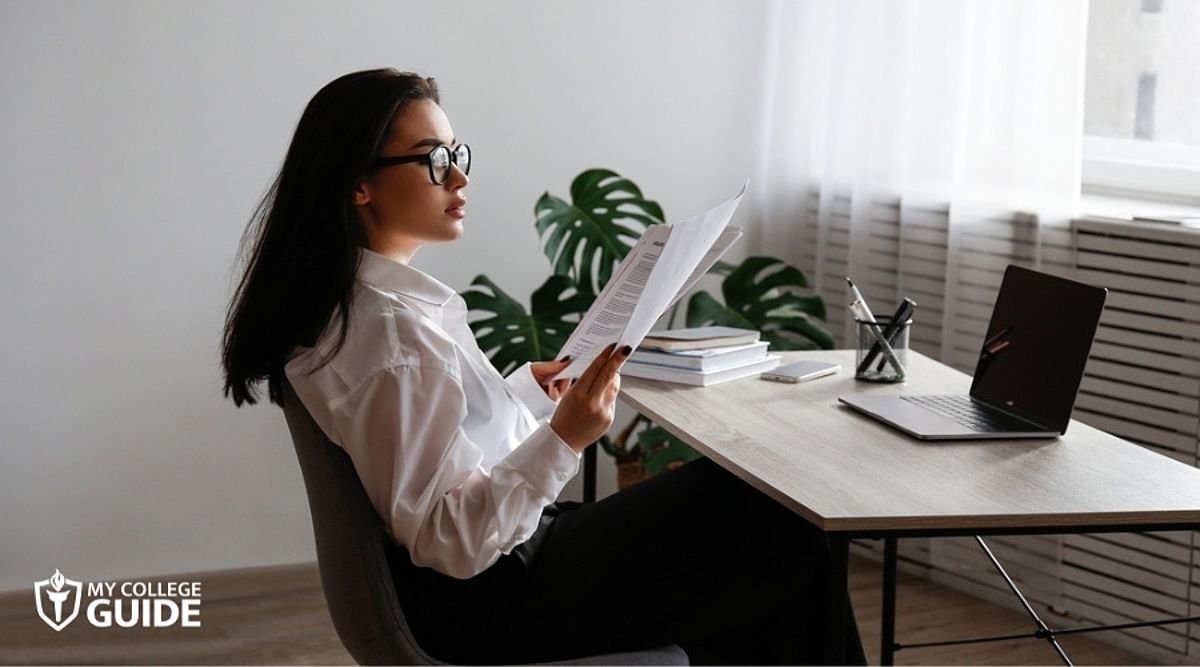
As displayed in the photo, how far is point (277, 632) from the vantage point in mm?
3256

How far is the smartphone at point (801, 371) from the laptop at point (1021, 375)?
0.18 m

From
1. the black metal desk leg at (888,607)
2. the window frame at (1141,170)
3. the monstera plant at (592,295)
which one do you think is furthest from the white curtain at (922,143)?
the black metal desk leg at (888,607)

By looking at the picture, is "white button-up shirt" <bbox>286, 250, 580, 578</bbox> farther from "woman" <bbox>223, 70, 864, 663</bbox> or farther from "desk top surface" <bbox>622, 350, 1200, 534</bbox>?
"desk top surface" <bbox>622, 350, 1200, 534</bbox>

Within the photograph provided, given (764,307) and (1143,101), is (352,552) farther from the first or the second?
(1143,101)

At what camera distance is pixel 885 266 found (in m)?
3.75

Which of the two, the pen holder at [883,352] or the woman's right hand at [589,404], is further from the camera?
the pen holder at [883,352]

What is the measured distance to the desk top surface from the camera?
169 cm

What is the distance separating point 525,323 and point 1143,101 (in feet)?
5.19

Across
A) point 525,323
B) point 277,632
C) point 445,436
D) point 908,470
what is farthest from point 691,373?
point 277,632

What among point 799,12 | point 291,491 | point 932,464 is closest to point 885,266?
point 799,12

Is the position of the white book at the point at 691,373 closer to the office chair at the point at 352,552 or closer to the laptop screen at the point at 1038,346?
the laptop screen at the point at 1038,346

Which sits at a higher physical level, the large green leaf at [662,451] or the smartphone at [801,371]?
the smartphone at [801,371]

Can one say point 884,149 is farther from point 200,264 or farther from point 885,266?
point 200,264

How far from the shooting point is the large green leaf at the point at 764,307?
3.40m
